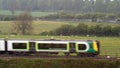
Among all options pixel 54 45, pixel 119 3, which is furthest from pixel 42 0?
pixel 54 45

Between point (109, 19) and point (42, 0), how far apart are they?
242 feet

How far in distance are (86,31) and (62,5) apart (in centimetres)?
8621

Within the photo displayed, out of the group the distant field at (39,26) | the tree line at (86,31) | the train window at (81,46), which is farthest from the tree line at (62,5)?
the train window at (81,46)

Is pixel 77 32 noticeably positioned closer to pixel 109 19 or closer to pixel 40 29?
pixel 40 29

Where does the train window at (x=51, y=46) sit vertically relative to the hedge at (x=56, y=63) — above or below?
above

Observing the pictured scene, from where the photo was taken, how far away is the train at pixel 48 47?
194ft

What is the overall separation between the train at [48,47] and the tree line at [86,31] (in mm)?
36234

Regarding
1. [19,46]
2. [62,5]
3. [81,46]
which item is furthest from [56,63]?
[62,5]

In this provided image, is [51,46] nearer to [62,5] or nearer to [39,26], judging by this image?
[39,26]

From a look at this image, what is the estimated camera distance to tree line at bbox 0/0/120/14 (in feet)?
552

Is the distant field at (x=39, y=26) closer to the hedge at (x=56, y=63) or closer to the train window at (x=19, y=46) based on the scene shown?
the train window at (x=19, y=46)

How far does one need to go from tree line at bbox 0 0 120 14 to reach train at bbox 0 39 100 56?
103 meters

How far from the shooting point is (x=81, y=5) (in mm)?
182000

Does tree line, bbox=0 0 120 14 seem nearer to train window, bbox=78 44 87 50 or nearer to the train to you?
the train
